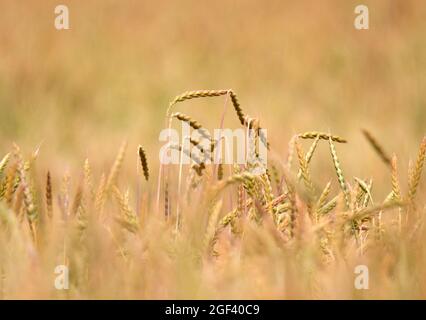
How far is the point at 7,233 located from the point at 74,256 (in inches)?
9.8

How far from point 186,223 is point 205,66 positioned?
628cm

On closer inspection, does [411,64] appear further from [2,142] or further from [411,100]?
[2,142]

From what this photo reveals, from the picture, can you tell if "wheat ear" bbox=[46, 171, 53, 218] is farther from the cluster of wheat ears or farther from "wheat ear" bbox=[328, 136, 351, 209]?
"wheat ear" bbox=[328, 136, 351, 209]

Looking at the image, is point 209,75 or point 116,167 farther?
point 209,75

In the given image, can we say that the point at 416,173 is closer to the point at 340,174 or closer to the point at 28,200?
the point at 340,174

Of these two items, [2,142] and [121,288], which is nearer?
[121,288]

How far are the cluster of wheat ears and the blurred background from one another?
4.63 meters

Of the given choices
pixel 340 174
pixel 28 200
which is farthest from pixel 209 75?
pixel 28 200

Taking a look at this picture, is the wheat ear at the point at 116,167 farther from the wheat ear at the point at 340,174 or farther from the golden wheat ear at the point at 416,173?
the golden wheat ear at the point at 416,173

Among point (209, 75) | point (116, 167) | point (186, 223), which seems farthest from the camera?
point (209, 75)

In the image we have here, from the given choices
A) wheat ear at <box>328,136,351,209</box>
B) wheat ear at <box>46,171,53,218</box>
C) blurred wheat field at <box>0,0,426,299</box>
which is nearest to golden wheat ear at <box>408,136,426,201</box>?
wheat ear at <box>328,136,351,209</box>

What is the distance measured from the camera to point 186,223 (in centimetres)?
130

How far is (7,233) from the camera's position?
144 cm
